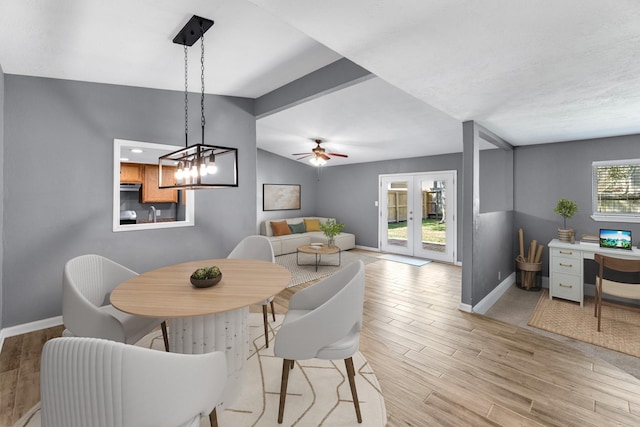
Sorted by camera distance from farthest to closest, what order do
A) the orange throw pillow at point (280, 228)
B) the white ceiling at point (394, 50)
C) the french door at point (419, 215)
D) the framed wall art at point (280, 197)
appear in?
the framed wall art at point (280, 197), the orange throw pillow at point (280, 228), the french door at point (419, 215), the white ceiling at point (394, 50)

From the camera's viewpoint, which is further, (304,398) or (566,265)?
(566,265)

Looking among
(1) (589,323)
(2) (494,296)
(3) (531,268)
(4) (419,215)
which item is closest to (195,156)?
(2) (494,296)

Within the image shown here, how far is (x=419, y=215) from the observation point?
251 inches

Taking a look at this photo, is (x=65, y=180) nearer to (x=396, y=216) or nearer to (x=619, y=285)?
(x=396, y=216)

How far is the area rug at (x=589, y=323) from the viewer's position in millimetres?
2831

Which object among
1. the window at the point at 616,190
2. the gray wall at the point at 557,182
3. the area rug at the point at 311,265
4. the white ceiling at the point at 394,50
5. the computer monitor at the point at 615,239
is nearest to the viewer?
the white ceiling at the point at 394,50

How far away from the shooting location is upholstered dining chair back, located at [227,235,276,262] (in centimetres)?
305

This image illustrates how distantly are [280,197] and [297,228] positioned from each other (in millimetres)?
936

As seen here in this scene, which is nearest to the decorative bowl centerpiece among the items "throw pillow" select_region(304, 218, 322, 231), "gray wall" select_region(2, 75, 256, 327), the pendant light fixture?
the pendant light fixture

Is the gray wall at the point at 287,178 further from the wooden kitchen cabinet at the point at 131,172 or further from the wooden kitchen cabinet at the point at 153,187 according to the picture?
the wooden kitchen cabinet at the point at 131,172

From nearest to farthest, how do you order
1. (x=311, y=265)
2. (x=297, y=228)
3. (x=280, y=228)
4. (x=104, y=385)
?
(x=104, y=385), (x=311, y=265), (x=280, y=228), (x=297, y=228)

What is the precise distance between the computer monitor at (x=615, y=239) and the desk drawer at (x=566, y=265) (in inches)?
15.2

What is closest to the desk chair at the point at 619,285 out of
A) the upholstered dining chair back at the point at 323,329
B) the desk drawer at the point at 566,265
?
the desk drawer at the point at 566,265

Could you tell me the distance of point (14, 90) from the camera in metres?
2.66
